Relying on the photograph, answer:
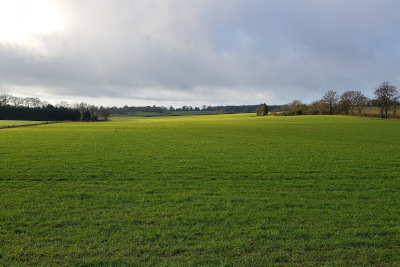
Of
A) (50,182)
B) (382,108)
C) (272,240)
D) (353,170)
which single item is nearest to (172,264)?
(272,240)

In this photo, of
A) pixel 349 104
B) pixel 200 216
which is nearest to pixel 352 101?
pixel 349 104

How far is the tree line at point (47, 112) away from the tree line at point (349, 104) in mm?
93182

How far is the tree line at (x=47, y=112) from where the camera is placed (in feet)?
402

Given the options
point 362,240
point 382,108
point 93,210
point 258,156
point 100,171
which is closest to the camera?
point 362,240

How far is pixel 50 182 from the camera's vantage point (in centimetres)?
1324

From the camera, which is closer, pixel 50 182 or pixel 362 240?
pixel 362 240

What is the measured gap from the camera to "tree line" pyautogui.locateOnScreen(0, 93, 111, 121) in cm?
12244

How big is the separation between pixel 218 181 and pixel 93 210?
239 inches

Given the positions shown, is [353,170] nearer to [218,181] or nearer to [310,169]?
[310,169]

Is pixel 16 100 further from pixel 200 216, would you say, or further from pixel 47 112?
pixel 200 216

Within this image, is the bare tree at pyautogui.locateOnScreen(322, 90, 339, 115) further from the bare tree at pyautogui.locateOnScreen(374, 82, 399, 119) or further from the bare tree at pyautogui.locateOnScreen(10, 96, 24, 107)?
the bare tree at pyautogui.locateOnScreen(10, 96, 24, 107)

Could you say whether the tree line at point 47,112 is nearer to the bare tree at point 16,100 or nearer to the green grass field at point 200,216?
the bare tree at point 16,100

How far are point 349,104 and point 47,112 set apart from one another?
5329 inches

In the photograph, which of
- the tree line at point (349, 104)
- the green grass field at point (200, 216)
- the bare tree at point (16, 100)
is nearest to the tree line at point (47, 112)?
the bare tree at point (16, 100)
